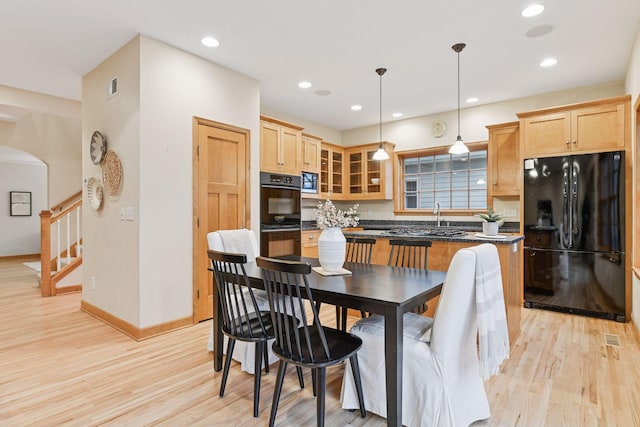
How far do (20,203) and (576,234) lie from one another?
37.2 feet

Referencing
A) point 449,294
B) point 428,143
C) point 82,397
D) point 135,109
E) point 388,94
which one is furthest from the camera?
point 428,143

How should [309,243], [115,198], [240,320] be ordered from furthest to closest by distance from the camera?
[309,243], [115,198], [240,320]

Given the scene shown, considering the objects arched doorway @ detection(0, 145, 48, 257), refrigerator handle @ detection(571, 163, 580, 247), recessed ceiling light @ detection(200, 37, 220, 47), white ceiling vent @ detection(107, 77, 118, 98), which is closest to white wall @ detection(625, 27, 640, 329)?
refrigerator handle @ detection(571, 163, 580, 247)

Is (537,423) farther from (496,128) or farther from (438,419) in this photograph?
(496,128)

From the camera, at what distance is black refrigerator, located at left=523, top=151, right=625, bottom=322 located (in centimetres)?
372

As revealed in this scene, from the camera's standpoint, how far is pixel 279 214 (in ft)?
15.2

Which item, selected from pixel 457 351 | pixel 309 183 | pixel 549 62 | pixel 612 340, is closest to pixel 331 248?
pixel 457 351

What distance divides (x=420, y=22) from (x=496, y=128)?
2584 mm

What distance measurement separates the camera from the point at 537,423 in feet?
6.30

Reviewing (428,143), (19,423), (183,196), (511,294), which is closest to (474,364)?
(511,294)

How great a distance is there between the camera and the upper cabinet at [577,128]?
3814 millimetres

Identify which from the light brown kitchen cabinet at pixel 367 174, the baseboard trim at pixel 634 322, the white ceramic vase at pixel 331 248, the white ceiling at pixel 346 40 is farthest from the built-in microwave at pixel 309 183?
the baseboard trim at pixel 634 322

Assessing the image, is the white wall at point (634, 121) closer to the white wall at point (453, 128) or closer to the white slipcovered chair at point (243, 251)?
the white wall at point (453, 128)

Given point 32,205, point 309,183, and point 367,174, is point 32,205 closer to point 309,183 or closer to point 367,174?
point 309,183
